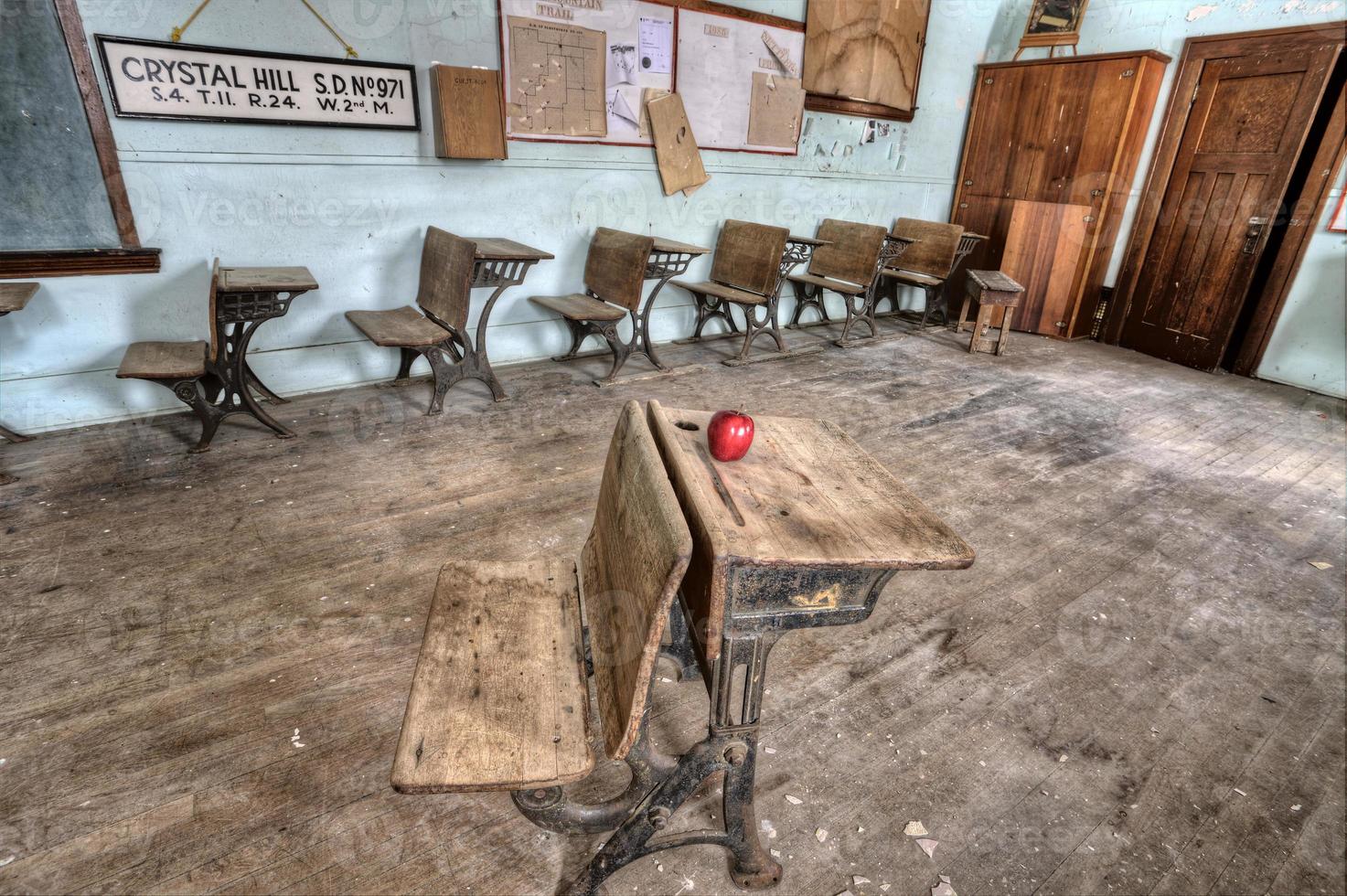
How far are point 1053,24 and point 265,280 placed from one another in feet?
20.1

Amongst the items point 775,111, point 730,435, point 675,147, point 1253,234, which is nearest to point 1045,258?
point 1253,234

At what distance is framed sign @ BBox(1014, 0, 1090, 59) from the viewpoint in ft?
17.6

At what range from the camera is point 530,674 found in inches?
45.1

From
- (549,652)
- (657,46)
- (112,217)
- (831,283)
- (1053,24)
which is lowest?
(549,652)

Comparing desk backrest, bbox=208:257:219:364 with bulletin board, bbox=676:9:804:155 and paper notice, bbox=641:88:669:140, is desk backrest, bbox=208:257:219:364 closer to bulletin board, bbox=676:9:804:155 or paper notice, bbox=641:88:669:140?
paper notice, bbox=641:88:669:140

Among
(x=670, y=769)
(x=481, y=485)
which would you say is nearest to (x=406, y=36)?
(x=481, y=485)

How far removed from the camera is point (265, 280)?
112 inches

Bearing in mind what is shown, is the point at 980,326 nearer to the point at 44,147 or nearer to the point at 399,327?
the point at 399,327

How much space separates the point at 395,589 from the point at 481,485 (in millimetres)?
727

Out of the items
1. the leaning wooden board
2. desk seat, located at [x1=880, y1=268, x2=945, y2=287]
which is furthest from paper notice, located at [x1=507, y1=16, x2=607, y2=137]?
desk seat, located at [x1=880, y1=268, x2=945, y2=287]

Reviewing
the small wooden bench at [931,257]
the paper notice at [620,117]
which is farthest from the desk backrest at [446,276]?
the small wooden bench at [931,257]

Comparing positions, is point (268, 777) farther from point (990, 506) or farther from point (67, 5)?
point (67, 5)

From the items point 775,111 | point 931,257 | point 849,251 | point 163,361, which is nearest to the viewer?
point 163,361

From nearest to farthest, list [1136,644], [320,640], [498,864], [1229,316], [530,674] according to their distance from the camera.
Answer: [530,674] → [498,864] → [320,640] → [1136,644] → [1229,316]
